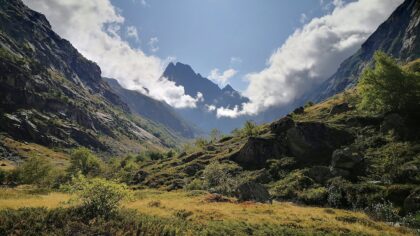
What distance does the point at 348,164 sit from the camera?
2472 inches

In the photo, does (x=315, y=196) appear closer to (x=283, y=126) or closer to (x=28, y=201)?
(x=28, y=201)

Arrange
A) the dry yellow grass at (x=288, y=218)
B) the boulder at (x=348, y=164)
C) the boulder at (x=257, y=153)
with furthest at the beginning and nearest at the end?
the boulder at (x=257, y=153) < the boulder at (x=348, y=164) < the dry yellow grass at (x=288, y=218)

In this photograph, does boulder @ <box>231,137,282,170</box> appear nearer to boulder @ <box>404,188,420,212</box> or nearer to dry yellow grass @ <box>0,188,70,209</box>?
boulder @ <box>404,188,420,212</box>

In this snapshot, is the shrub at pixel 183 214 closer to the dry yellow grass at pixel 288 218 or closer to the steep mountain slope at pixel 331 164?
the dry yellow grass at pixel 288 218

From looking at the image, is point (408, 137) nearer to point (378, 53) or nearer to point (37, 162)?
point (378, 53)

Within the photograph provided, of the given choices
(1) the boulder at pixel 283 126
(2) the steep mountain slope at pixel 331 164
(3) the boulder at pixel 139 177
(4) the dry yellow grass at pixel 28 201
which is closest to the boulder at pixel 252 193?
(2) the steep mountain slope at pixel 331 164

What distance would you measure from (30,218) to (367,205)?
43.4 meters

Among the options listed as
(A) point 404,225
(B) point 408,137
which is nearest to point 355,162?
(B) point 408,137

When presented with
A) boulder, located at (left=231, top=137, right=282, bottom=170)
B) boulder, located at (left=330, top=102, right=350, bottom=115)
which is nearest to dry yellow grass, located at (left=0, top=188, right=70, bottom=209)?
boulder, located at (left=231, top=137, right=282, bottom=170)

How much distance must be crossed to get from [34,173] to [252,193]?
69.2 metres

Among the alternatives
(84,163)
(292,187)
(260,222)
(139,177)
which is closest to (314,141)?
(292,187)

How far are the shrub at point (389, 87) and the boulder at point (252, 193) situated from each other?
49588mm

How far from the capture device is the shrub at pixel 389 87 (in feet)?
275

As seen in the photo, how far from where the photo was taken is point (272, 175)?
275ft
